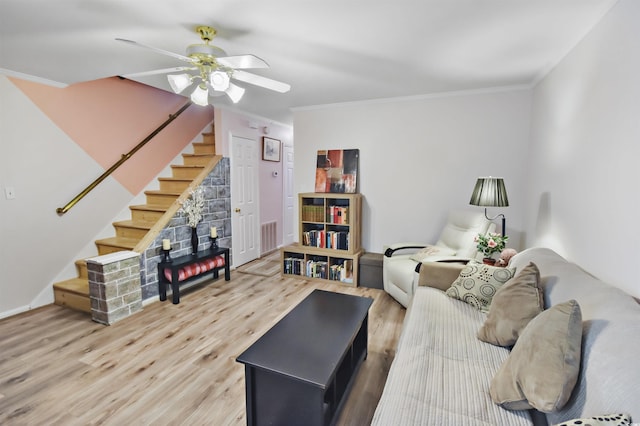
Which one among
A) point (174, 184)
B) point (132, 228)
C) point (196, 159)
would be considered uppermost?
point (196, 159)

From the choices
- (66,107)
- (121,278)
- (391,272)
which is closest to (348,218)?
(391,272)

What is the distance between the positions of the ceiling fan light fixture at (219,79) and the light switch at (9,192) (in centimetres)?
238

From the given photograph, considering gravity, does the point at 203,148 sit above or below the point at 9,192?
above

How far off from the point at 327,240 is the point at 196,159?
228cm

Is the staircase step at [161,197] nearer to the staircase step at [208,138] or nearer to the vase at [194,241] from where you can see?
the vase at [194,241]

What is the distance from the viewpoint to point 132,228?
3.49 m

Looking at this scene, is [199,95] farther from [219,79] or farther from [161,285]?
[161,285]

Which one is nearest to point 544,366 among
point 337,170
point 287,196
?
point 337,170

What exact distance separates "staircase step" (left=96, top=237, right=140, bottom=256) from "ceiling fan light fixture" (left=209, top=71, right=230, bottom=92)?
2.16m

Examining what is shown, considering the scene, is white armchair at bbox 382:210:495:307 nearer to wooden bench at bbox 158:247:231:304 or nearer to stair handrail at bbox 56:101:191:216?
wooden bench at bbox 158:247:231:304

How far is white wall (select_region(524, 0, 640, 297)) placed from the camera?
1.49m

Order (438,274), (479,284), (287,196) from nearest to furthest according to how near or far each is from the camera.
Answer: (479,284), (438,274), (287,196)

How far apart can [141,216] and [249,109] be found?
2031 mm

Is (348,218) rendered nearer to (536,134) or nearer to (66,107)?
(536,134)
